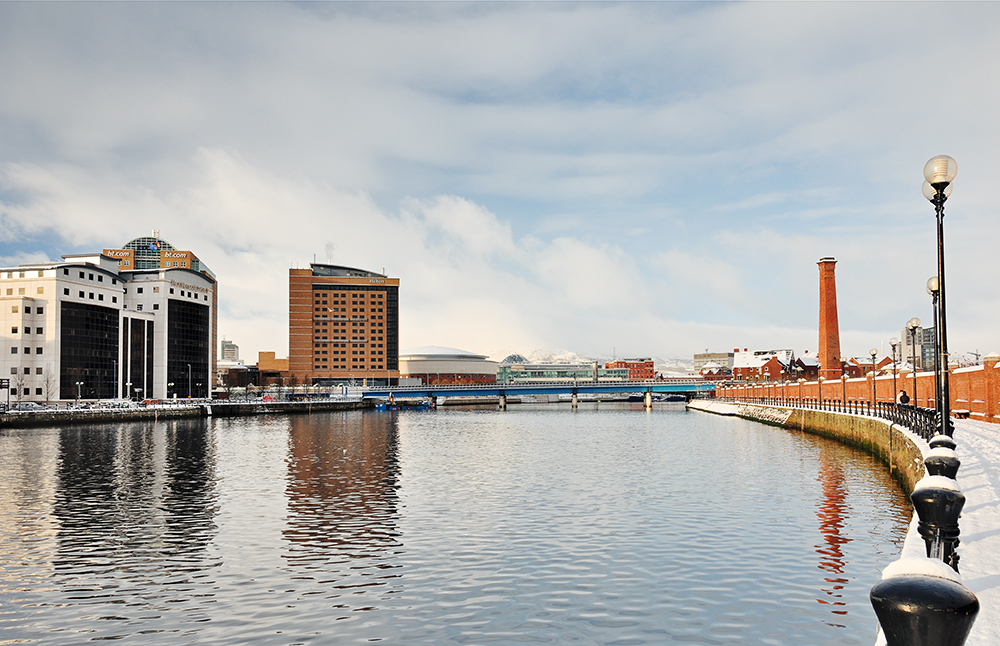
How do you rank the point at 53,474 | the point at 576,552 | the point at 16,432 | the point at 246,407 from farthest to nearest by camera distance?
1. the point at 246,407
2. the point at 16,432
3. the point at 53,474
4. the point at 576,552

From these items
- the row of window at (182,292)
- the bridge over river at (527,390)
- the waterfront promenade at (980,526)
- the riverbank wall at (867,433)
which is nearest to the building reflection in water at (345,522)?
the waterfront promenade at (980,526)

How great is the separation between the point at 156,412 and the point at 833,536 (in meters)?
115

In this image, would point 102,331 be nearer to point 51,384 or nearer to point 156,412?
point 51,384

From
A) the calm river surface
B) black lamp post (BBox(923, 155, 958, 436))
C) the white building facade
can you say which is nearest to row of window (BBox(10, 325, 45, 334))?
the white building facade

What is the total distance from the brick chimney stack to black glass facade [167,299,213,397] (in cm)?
12609

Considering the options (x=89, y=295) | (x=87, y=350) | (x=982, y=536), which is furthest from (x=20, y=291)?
(x=982, y=536)

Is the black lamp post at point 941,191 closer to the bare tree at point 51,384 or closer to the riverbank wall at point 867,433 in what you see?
the riverbank wall at point 867,433

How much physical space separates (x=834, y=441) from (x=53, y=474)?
55945mm

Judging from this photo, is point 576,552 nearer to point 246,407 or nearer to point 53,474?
point 53,474

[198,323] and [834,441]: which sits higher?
[198,323]

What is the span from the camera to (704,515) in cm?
2719

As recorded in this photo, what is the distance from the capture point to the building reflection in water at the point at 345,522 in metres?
19.5

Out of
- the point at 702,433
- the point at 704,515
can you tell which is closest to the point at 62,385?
the point at 702,433

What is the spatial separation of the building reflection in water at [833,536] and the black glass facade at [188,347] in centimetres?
14501
